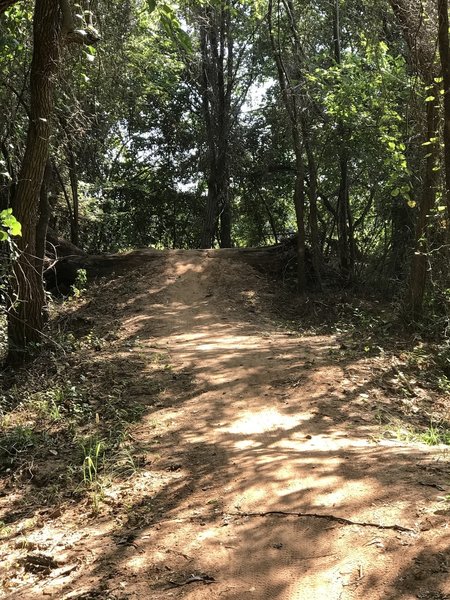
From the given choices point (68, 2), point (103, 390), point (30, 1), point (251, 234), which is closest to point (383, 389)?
point (103, 390)

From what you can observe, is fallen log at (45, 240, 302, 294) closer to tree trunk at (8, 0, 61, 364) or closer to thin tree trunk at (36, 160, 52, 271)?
thin tree trunk at (36, 160, 52, 271)

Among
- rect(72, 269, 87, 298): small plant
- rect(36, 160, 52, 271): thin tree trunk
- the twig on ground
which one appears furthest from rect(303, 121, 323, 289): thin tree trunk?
the twig on ground

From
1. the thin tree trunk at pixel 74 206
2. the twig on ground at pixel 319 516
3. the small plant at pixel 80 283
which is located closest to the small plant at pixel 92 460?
the twig on ground at pixel 319 516

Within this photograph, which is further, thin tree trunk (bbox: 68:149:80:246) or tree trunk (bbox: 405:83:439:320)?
thin tree trunk (bbox: 68:149:80:246)

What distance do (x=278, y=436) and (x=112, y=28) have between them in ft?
27.0

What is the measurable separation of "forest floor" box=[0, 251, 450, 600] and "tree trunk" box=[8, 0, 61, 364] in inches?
23.9

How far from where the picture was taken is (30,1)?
880 centimetres

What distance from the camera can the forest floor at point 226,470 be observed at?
3.03 meters

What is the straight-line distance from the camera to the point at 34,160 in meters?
7.77

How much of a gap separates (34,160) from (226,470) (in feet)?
18.3

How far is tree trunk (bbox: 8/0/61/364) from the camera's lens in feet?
24.8

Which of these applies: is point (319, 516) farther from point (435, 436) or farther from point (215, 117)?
point (215, 117)

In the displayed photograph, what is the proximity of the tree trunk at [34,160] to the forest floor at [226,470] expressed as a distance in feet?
1.99

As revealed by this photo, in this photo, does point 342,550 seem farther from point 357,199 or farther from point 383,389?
point 357,199
